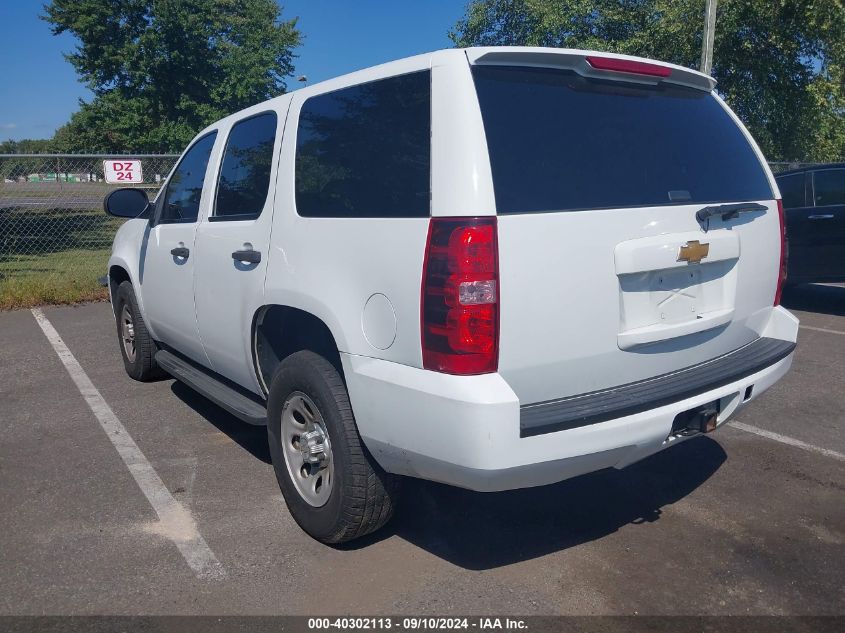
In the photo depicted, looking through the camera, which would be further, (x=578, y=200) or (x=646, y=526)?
(x=646, y=526)

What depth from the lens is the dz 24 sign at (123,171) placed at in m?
11.2

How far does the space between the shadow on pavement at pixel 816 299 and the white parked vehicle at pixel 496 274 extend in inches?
236

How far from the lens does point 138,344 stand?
18.6 ft

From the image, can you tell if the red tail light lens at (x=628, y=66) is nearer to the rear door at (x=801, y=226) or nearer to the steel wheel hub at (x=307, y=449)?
the steel wheel hub at (x=307, y=449)

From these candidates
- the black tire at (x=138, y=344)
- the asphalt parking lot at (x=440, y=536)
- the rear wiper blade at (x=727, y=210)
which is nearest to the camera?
the asphalt parking lot at (x=440, y=536)

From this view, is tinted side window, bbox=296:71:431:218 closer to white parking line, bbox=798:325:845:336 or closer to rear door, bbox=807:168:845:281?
white parking line, bbox=798:325:845:336

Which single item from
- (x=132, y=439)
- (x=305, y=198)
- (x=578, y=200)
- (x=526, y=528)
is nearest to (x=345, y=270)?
(x=305, y=198)

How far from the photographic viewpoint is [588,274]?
8.93ft

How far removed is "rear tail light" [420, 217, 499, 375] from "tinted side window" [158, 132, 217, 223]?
2413 mm

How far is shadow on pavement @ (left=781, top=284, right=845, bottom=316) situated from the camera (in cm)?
890

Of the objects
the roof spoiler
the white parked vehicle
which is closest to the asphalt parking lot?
the white parked vehicle

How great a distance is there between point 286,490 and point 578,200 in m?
1.90

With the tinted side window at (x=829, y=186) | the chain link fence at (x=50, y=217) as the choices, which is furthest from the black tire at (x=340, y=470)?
the chain link fence at (x=50, y=217)

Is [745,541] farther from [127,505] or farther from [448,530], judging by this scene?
[127,505]
